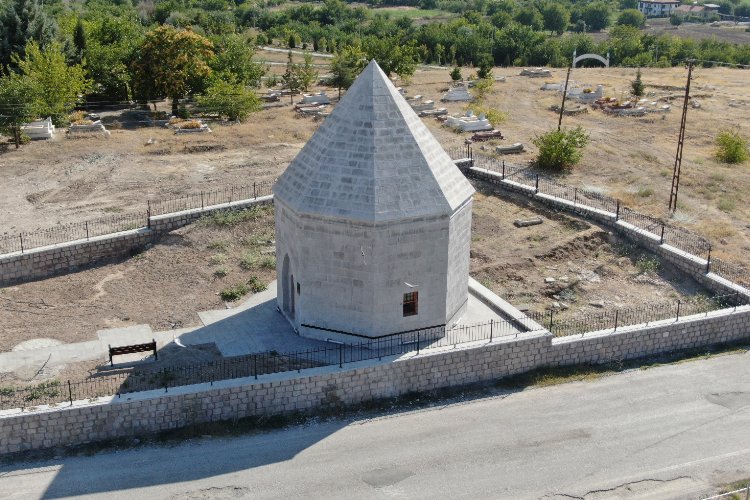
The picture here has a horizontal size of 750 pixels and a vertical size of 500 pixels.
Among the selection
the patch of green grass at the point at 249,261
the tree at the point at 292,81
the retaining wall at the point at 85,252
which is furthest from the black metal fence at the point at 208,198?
the tree at the point at 292,81

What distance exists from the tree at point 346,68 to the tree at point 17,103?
22.0 m

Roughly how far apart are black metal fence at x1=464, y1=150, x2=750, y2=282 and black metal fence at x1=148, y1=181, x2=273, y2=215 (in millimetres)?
10690

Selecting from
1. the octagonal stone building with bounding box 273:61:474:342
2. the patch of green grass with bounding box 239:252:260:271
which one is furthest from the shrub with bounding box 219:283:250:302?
the octagonal stone building with bounding box 273:61:474:342

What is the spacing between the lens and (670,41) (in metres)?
92.2

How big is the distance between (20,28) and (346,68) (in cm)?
2166

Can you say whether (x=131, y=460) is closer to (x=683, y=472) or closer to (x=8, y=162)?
(x=683, y=472)

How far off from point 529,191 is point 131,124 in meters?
25.6

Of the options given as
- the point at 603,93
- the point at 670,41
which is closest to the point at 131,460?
the point at 603,93

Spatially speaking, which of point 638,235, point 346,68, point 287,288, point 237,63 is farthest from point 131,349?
point 346,68

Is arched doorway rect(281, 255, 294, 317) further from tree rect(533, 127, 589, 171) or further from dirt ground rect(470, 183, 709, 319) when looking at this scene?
tree rect(533, 127, 589, 171)

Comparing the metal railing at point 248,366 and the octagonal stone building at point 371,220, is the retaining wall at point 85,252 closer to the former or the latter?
the metal railing at point 248,366

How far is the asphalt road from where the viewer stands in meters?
18.8

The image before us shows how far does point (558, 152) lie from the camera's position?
131 feet

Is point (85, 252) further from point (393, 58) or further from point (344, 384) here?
point (393, 58)
